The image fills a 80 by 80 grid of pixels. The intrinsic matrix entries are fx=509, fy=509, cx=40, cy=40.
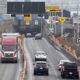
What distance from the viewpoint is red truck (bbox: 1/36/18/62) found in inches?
2195

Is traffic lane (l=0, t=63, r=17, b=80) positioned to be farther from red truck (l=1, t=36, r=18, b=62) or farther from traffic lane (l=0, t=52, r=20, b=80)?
red truck (l=1, t=36, r=18, b=62)

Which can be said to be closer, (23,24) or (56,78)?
(56,78)

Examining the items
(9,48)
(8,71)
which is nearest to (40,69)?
(8,71)

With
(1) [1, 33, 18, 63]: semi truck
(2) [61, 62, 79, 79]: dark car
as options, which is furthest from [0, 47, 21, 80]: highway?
(2) [61, 62, 79, 79]: dark car

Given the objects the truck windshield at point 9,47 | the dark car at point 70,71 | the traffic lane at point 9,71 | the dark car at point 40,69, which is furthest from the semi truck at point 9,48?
the dark car at point 70,71

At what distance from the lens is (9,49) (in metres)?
56.8

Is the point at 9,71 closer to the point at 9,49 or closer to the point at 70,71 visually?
the point at 9,49

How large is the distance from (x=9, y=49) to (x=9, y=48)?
17 cm

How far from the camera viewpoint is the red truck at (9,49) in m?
55.8

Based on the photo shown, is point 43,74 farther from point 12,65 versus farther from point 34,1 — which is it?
point 34,1

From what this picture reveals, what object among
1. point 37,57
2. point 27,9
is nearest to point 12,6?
point 27,9

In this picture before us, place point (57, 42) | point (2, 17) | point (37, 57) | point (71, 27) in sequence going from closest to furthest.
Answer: point (37, 57) < point (57, 42) < point (71, 27) < point (2, 17)

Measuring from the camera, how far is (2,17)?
140 metres

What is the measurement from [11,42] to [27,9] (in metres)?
14.8
